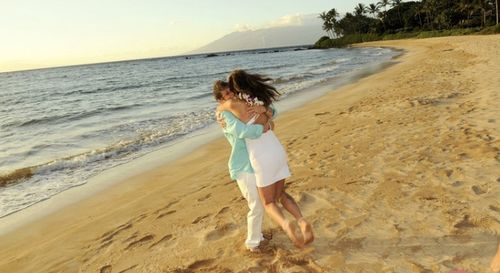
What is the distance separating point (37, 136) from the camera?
1398 cm

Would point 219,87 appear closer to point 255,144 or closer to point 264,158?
point 255,144

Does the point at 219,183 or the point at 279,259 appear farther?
the point at 219,183

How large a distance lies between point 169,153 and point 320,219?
591cm

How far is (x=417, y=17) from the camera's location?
9669 centimetres

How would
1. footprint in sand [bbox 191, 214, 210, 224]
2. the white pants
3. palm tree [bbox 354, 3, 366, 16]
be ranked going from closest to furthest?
the white pants < footprint in sand [bbox 191, 214, 210, 224] < palm tree [bbox 354, 3, 366, 16]

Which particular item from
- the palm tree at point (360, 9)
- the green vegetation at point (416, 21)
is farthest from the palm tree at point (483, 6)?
the palm tree at point (360, 9)

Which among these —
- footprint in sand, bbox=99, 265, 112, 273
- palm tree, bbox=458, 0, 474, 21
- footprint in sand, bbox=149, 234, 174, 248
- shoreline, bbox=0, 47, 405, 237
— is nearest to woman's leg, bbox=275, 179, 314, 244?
footprint in sand, bbox=149, 234, 174, 248

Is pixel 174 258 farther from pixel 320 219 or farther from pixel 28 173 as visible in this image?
pixel 28 173

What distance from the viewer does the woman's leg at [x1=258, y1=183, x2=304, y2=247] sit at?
366 cm

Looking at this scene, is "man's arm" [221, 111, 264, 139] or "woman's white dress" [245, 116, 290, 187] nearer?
"man's arm" [221, 111, 264, 139]

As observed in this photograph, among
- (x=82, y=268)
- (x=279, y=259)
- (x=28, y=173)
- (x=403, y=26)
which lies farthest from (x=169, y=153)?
(x=403, y=26)

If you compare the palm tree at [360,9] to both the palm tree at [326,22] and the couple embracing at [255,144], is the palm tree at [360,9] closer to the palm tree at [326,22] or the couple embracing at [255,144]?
the palm tree at [326,22]

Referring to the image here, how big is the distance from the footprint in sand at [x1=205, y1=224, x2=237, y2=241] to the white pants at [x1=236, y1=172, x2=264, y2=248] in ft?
1.84

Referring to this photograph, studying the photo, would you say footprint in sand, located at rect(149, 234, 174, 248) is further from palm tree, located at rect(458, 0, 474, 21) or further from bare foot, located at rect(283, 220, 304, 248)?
palm tree, located at rect(458, 0, 474, 21)
